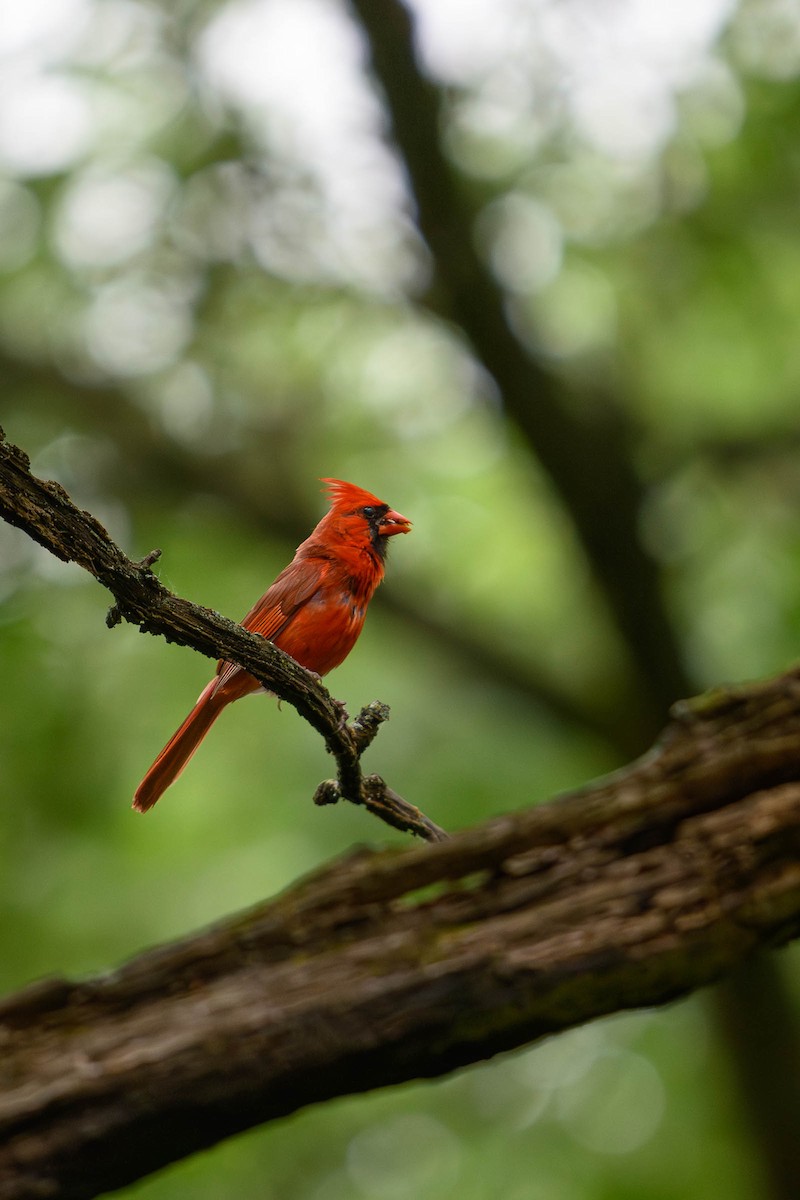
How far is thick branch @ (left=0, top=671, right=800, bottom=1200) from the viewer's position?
7.11 feet

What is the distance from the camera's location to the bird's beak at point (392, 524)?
5.73ft

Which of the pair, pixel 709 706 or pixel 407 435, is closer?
pixel 709 706

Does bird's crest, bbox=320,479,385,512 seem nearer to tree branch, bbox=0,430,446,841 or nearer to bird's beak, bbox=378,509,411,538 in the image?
bird's beak, bbox=378,509,411,538

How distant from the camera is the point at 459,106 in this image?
6.05 metres

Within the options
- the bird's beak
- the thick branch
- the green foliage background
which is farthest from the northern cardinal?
the green foliage background

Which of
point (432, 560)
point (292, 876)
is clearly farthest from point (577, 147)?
point (292, 876)

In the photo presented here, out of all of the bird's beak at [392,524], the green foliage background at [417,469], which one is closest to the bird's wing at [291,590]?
the bird's beak at [392,524]

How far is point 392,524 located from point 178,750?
51cm

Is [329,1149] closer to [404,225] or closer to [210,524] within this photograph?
[210,524]

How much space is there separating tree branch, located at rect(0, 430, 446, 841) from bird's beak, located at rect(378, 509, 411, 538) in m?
0.25

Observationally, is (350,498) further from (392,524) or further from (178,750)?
(178,750)

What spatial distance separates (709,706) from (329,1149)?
19.2ft

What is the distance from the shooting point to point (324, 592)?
74.5 inches

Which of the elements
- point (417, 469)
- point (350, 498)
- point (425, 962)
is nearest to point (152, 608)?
point (350, 498)
